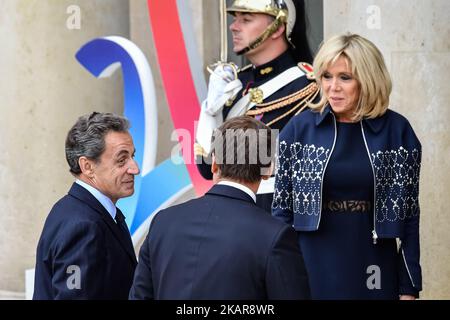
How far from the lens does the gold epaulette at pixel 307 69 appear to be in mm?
5847

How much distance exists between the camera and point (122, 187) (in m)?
4.60

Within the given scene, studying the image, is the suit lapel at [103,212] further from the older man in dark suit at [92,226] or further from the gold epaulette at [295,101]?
the gold epaulette at [295,101]

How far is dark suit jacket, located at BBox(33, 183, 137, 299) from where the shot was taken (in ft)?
13.6

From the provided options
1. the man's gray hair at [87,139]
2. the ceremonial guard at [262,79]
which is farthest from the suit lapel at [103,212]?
the ceremonial guard at [262,79]

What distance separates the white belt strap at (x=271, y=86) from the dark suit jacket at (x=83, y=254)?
165cm

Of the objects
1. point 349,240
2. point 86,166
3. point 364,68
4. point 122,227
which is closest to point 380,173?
point 349,240

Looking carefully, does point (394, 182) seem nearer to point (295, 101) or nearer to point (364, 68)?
point (364, 68)

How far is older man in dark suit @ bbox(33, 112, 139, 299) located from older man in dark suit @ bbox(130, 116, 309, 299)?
44 centimetres

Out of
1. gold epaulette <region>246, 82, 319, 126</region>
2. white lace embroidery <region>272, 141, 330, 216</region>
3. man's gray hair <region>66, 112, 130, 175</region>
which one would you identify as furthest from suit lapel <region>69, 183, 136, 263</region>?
gold epaulette <region>246, 82, 319, 126</region>

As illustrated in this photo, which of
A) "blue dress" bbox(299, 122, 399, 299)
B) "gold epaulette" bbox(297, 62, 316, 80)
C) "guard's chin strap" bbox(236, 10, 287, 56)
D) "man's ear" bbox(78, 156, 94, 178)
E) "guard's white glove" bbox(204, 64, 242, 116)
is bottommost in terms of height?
"blue dress" bbox(299, 122, 399, 299)

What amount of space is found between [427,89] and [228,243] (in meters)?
2.67

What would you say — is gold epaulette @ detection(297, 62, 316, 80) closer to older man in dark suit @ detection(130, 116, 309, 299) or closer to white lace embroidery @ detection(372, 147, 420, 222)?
white lace embroidery @ detection(372, 147, 420, 222)

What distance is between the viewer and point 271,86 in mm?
5895

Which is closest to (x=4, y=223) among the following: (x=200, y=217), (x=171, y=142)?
(x=171, y=142)
